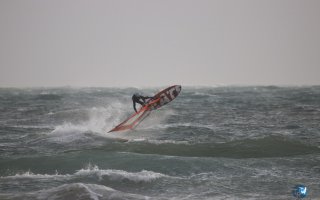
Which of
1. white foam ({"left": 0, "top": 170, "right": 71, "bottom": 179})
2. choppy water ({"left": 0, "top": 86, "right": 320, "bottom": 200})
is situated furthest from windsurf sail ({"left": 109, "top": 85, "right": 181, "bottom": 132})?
white foam ({"left": 0, "top": 170, "right": 71, "bottom": 179})

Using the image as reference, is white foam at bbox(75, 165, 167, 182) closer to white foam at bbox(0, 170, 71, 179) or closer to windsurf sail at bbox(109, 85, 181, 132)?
white foam at bbox(0, 170, 71, 179)

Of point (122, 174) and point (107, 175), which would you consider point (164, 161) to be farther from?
point (107, 175)

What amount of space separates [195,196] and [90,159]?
20.7ft

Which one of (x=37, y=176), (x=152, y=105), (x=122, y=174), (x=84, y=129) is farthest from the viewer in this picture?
(x=84, y=129)

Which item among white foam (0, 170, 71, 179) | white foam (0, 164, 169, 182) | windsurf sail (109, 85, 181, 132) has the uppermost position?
windsurf sail (109, 85, 181, 132)

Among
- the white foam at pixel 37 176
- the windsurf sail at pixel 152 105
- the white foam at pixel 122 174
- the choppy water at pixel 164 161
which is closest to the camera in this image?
the choppy water at pixel 164 161

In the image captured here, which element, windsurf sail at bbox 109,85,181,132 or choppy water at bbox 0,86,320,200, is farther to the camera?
windsurf sail at bbox 109,85,181,132

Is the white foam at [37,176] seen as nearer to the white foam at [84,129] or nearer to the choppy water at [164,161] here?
the choppy water at [164,161]

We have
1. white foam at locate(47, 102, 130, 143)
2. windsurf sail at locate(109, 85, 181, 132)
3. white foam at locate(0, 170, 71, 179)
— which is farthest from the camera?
windsurf sail at locate(109, 85, 181, 132)

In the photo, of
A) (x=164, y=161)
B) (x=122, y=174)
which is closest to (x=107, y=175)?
(x=122, y=174)

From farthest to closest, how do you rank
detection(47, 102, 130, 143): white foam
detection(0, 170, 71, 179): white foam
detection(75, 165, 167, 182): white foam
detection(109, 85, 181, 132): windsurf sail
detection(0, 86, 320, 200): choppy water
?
1. detection(109, 85, 181, 132): windsurf sail
2. detection(47, 102, 130, 143): white foam
3. detection(0, 170, 71, 179): white foam
4. detection(75, 165, 167, 182): white foam
5. detection(0, 86, 320, 200): choppy water

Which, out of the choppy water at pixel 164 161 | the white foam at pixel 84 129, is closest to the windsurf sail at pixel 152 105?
the choppy water at pixel 164 161

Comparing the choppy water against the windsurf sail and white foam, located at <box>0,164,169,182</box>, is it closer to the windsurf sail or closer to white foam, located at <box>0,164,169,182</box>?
white foam, located at <box>0,164,169,182</box>

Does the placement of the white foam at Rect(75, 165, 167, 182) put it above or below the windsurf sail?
below
